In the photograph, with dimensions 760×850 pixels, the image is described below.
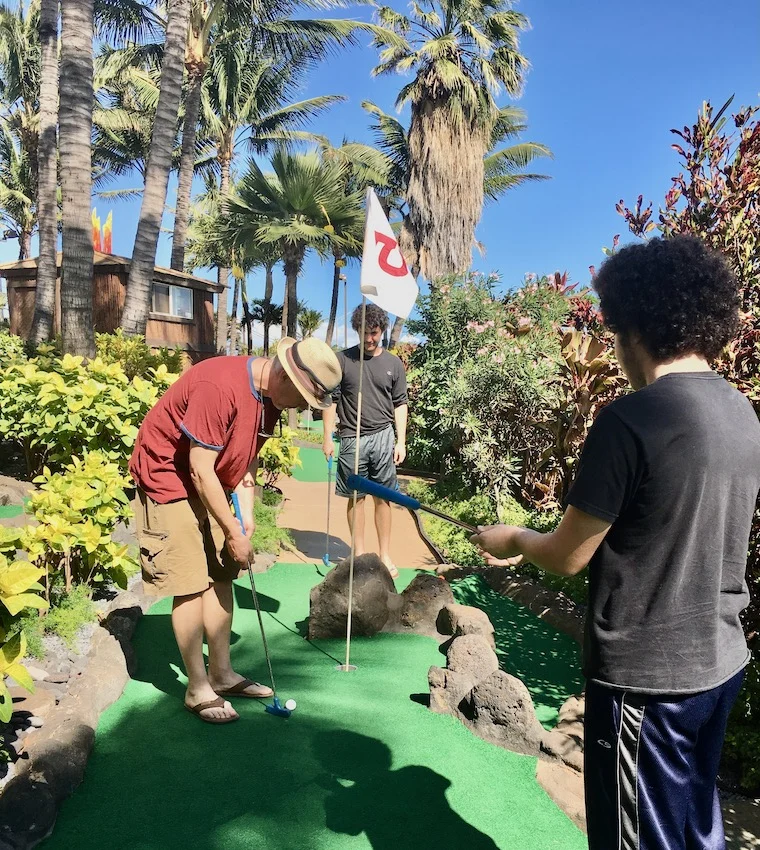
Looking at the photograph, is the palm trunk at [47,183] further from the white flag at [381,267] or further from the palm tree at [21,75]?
the palm tree at [21,75]

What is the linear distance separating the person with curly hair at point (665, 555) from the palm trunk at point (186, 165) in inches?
842

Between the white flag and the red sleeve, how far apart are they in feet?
5.68

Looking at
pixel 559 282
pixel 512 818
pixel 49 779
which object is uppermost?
pixel 559 282

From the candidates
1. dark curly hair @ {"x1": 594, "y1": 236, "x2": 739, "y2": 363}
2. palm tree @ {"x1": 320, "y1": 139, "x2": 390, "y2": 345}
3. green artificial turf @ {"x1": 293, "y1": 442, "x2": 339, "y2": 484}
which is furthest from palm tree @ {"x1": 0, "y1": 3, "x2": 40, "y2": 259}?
dark curly hair @ {"x1": 594, "y1": 236, "x2": 739, "y2": 363}

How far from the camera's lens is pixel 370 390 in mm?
5359

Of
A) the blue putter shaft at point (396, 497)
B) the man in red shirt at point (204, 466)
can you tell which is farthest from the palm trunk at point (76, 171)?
the blue putter shaft at point (396, 497)

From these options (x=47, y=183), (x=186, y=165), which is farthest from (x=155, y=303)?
(x=47, y=183)

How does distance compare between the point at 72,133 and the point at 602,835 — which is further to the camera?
the point at 72,133

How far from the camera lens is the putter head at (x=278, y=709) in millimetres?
3172

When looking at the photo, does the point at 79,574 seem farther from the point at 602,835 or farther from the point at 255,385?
the point at 602,835

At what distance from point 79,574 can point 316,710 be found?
6.20 ft

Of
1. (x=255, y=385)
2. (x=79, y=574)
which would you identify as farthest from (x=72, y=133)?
(x=255, y=385)

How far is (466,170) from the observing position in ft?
70.1

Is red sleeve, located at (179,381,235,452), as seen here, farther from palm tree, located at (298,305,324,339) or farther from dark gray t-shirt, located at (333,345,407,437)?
palm tree, located at (298,305,324,339)
